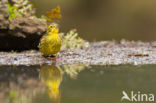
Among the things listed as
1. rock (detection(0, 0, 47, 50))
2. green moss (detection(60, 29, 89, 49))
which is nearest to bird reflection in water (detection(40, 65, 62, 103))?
rock (detection(0, 0, 47, 50))

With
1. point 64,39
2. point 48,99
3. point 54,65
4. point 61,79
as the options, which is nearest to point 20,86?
point 61,79

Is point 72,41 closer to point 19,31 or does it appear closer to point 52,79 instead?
point 19,31

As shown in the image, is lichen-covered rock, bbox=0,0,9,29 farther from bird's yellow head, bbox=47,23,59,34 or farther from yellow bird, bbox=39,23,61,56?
bird's yellow head, bbox=47,23,59,34

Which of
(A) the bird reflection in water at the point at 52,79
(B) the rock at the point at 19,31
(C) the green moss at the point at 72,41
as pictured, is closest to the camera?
(A) the bird reflection in water at the point at 52,79

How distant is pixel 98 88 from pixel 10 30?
452 centimetres

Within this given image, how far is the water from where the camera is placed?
2.92m

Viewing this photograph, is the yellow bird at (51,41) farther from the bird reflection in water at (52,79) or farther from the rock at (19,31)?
the rock at (19,31)

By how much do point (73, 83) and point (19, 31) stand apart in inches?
163

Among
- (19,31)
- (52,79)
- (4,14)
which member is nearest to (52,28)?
(19,31)

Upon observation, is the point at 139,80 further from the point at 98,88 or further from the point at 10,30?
the point at 10,30

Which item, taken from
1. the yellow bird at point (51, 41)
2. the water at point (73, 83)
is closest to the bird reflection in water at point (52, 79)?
the water at point (73, 83)

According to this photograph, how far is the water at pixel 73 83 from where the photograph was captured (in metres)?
2.92

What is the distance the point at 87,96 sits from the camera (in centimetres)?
296

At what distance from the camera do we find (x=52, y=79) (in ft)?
13.1
